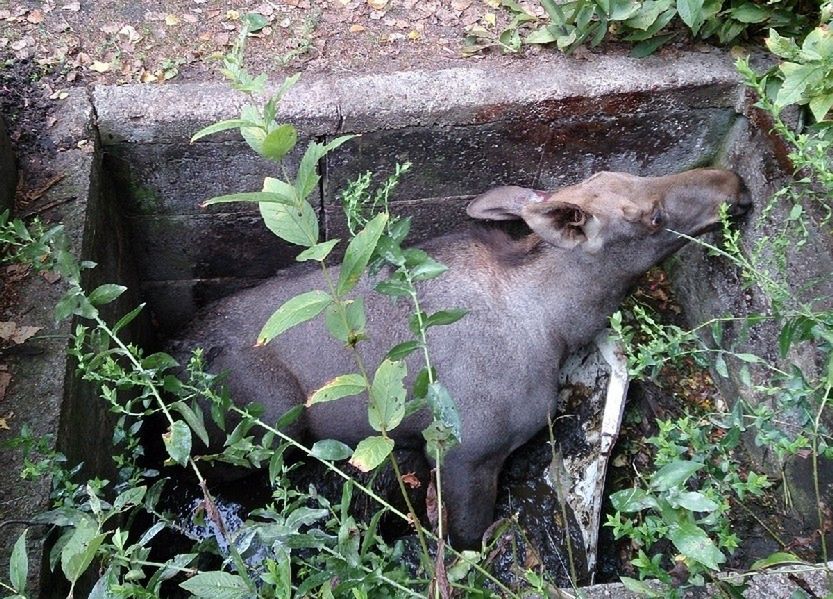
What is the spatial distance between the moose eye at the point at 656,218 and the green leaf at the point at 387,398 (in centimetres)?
217

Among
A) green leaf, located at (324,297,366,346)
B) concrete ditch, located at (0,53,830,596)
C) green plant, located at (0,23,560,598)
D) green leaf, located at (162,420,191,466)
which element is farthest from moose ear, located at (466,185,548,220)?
green leaf, located at (162,420,191,466)

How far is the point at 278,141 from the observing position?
5.37 ft

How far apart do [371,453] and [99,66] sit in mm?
2820

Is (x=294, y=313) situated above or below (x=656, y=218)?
above

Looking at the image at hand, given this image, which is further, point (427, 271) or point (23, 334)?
point (23, 334)

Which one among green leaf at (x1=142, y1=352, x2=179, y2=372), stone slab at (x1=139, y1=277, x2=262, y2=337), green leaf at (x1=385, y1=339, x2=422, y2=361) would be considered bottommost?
stone slab at (x1=139, y1=277, x2=262, y2=337)

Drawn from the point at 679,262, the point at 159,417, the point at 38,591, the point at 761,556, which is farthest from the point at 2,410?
the point at 679,262

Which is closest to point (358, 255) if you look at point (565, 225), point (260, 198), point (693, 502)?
point (260, 198)

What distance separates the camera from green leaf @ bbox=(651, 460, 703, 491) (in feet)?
6.16

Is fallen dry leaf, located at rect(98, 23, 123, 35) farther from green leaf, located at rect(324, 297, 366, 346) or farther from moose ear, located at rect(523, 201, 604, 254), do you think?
green leaf, located at rect(324, 297, 366, 346)

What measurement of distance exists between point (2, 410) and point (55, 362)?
230 mm

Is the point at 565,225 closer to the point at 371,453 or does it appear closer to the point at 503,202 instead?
the point at 503,202

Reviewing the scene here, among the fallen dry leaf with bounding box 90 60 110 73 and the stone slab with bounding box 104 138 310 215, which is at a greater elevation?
the fallen dry leaf with bounding box 90 60 110 73

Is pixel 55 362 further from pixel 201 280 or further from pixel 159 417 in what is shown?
pixel 201 280
